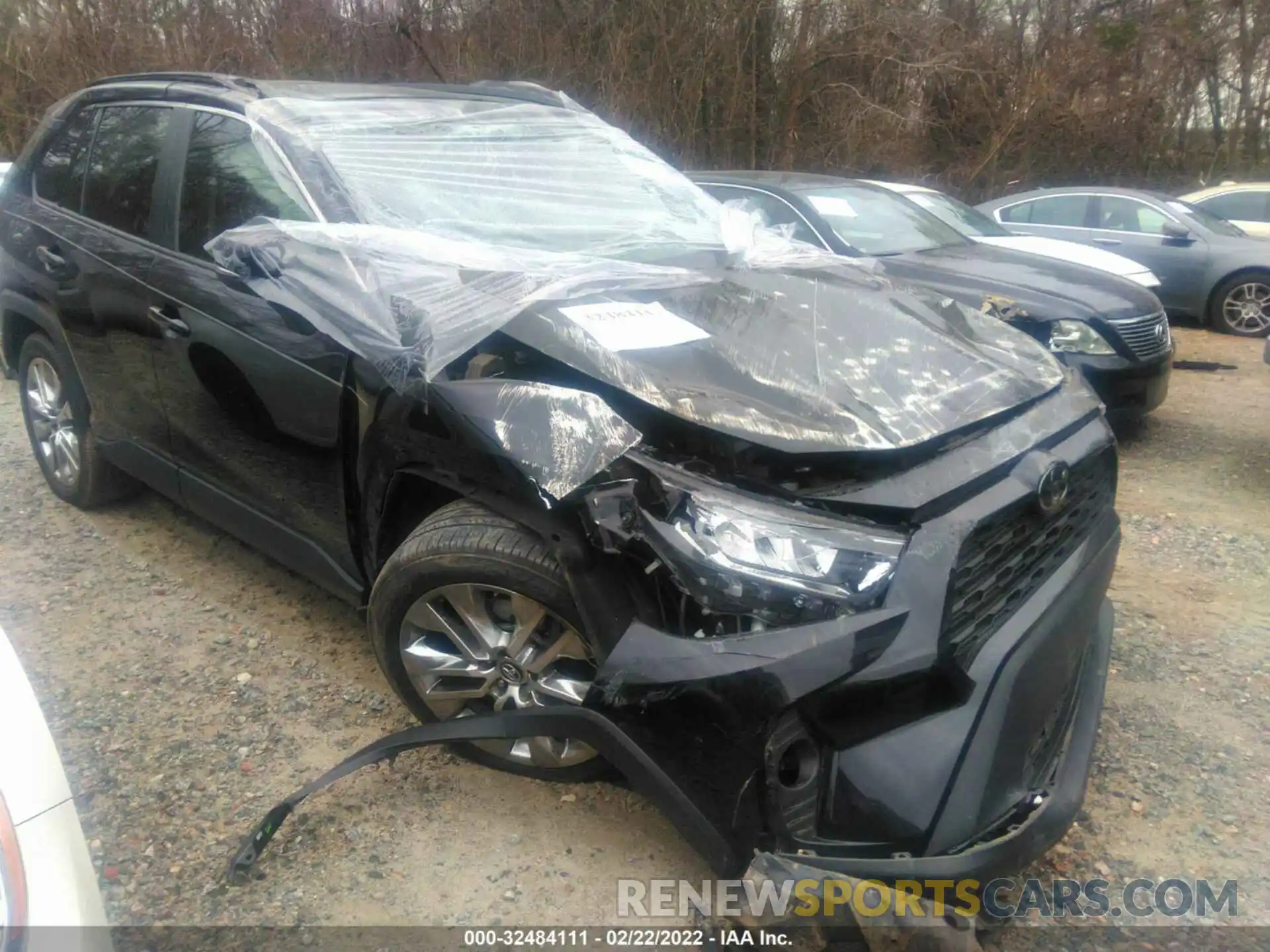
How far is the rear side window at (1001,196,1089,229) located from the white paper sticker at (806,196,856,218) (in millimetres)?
4996

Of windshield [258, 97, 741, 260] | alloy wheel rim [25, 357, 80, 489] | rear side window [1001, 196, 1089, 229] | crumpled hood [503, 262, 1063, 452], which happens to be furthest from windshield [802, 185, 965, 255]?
rear side window [1001, 196, 1089, 229]

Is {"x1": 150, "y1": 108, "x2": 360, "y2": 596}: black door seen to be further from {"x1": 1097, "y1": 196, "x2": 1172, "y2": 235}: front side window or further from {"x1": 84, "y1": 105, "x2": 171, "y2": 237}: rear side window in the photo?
{"x1": 1097, "y1": 196, "x2": 1172, "y2": 235}: front side window

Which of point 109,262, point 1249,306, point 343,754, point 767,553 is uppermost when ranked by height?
point 109,262

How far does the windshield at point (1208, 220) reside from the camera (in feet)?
31.7

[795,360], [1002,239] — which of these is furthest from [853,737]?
[1002,239]

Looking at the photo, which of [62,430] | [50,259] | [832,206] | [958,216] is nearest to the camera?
[50,259]

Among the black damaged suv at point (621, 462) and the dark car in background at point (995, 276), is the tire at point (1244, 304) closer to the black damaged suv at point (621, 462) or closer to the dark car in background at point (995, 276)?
the dark car in background at point (995, 276)

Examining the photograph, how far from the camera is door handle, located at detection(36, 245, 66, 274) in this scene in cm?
378

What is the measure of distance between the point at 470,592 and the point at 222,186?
1710 millimetres

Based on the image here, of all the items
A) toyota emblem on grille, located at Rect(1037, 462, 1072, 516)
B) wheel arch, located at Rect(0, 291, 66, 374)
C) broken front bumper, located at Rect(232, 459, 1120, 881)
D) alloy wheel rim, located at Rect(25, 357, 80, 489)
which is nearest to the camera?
broken front bumper, located at Rect(232, 459, 1120, 881)

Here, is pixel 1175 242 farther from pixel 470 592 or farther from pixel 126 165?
pixel 470 592

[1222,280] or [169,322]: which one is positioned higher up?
[169,322]

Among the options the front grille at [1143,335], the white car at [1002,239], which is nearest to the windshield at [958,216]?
the white car at [1002,239]

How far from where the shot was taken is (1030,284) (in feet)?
17.8
